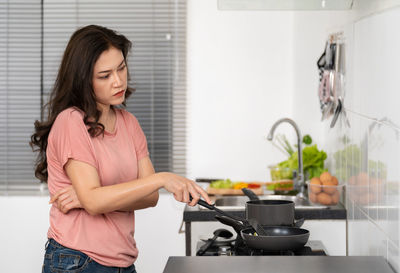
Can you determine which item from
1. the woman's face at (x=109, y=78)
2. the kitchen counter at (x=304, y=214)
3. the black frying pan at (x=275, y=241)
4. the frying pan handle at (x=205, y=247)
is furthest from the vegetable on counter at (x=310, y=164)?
the woman's face at (x=109, y=78)

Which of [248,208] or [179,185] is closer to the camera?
[179,185]

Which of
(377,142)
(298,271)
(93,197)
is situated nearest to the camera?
(298,271)

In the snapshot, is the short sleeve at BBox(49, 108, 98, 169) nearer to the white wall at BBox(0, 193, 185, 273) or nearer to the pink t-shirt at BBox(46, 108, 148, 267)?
the pink t-shirt at BBox(46, 108, 148, 267)

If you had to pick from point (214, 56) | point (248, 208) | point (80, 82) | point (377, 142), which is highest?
point (214, 56)

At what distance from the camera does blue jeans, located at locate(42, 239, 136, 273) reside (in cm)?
180

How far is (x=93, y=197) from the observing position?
5.62 feet

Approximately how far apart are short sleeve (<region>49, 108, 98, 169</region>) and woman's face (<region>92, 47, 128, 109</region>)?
9 cm

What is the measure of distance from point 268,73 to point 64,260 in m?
2.27

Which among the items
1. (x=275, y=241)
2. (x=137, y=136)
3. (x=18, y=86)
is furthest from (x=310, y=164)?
(x=18, y=86)

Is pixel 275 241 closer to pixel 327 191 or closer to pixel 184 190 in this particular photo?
pixel 184 190

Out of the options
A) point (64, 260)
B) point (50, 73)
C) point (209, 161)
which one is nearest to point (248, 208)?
point (64, 260)

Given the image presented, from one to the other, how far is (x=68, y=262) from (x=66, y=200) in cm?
18

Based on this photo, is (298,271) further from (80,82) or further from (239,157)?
(239,157)

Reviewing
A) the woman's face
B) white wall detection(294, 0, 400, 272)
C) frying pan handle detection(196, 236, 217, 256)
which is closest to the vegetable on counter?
white wall detection(294, 0, 400, 272)
